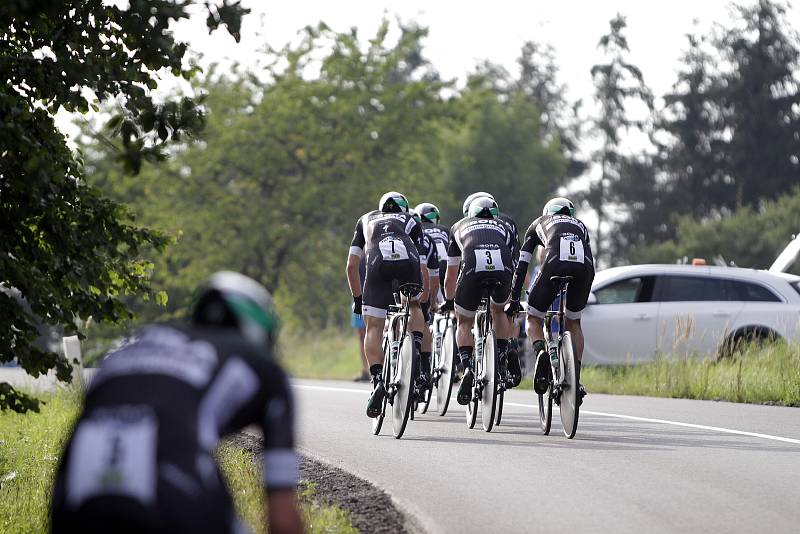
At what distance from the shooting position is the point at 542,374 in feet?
38.7

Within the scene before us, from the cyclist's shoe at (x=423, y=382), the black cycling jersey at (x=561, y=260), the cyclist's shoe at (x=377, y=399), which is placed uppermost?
the black cycling jersey at (x=561, y=260)

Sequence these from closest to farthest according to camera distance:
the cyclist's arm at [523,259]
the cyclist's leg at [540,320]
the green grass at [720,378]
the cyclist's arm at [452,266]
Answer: the cyclist's leg at [540,320]
the cyclist's arm at [523,259]
the cyclist's arm at [452,266]
the green grass at [720,378]

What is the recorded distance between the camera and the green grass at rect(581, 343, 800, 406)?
16.3 m

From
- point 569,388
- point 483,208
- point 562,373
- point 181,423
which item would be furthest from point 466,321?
point 181,423

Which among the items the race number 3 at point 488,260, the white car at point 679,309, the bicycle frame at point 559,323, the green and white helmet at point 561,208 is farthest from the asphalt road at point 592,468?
the white car at point 679,309

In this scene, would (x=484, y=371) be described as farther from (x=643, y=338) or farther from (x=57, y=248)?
(x=643, y=338)

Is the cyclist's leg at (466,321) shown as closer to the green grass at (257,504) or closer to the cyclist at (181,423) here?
the green grass at (257,504)

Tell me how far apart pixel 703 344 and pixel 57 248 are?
1215 cm

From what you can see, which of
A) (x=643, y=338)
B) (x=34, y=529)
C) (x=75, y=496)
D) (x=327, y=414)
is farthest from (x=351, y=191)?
(x=75, y=496)

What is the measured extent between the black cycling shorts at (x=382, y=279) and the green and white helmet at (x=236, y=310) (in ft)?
25.4

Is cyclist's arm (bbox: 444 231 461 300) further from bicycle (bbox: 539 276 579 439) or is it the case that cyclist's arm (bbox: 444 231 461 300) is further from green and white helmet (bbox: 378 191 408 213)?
bicycle (bbox: 539 276 579 439)

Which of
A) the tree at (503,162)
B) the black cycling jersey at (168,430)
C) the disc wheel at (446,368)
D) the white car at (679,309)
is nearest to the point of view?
the black cycling jersey at (168,430)

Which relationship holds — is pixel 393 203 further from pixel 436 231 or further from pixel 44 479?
pixel 44 479

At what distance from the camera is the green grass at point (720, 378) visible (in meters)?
16.3
